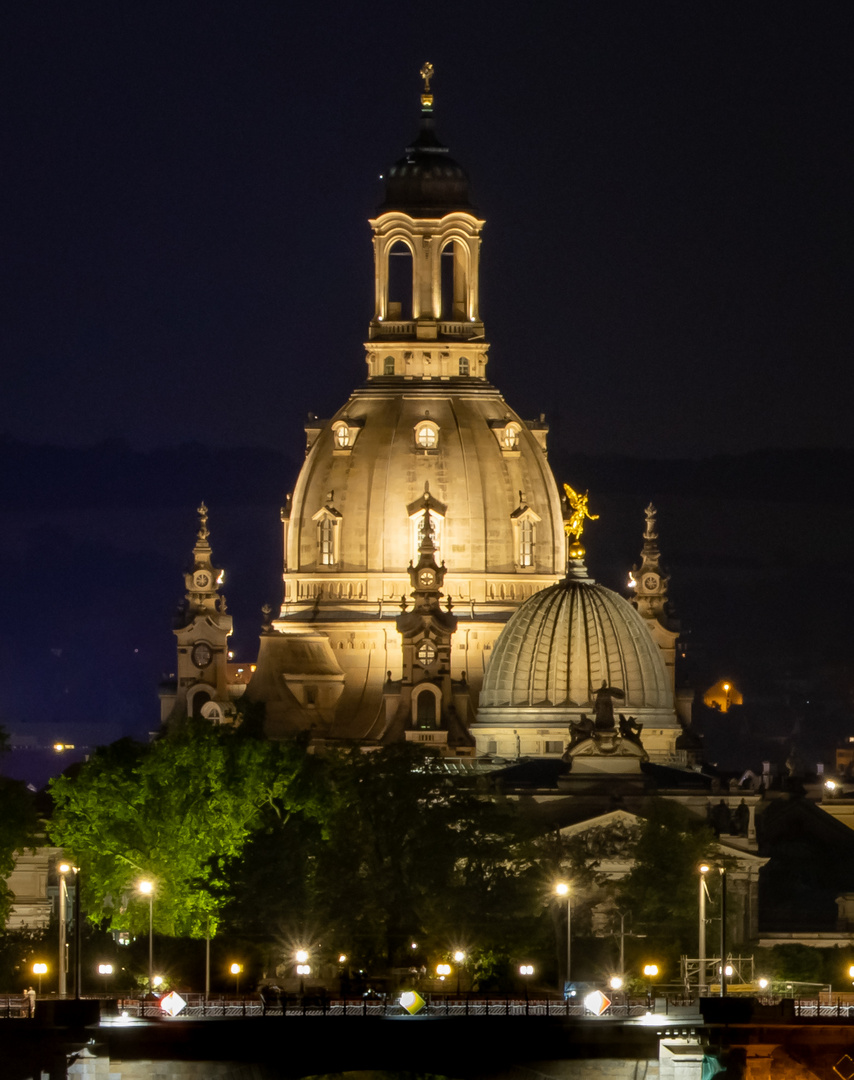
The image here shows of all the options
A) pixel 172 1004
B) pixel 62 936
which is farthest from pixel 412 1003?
pixel 62 936

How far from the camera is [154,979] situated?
198750mm

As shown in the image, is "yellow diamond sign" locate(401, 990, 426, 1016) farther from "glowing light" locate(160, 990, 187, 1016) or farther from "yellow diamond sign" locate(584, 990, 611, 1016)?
"glowing light" locate(160, 990, 187, 1016)

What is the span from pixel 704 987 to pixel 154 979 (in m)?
19.8

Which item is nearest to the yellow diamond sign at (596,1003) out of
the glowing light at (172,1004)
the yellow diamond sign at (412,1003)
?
the yellow diamond sign at (412,1003)

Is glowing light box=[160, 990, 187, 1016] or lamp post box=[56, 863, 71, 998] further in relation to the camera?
lamp post box=[56, 863, 71, 998]

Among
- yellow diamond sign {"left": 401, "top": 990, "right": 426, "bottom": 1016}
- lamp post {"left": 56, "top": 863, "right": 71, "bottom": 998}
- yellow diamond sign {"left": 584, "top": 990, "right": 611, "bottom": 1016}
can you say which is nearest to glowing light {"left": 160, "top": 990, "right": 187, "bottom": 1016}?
yellow diamond sign {"left": 401, "top": 990, "right": 426, "bottom": 1016}

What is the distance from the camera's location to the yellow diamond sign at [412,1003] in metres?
180

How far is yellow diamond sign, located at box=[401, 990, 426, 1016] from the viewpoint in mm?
179750

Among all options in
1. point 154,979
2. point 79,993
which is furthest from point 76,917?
point 154,979

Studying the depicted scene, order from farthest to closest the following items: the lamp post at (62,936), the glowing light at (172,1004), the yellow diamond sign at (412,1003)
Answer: the lamp post at (62,936)
the yellow diamond sign at (412,1003)
the glowing light at (172,1004)

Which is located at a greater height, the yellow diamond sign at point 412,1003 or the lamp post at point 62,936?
the lamp post at point 62,936

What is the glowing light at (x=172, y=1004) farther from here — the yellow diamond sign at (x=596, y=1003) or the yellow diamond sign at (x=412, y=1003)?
the yellow diamond sign at (x=596, y=1003)

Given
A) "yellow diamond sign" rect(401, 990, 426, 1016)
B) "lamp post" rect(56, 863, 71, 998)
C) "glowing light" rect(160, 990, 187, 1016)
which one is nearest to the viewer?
"glowing light" rect(160, 990, 187, 1016)

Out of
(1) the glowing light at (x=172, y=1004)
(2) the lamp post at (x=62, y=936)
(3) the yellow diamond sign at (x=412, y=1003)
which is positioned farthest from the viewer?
(2) the lamp post at (x=62, y=936)
